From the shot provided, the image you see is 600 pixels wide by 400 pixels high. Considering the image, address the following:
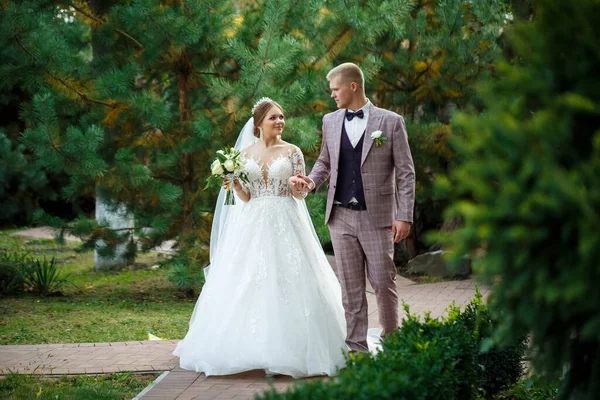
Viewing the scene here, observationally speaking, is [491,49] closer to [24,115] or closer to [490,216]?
[24,115]

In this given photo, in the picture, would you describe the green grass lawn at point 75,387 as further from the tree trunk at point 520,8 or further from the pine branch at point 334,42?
the pine branch at point 334,42

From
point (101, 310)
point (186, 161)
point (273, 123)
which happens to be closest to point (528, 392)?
point (273, 123)

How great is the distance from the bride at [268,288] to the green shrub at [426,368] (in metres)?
1.17

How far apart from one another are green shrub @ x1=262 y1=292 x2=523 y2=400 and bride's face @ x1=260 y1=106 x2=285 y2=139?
7.24ft

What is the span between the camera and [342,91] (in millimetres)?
5562

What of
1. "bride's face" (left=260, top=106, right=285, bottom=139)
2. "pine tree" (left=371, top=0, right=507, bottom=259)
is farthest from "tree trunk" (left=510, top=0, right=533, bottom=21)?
"pine tree" (left=371, top=0, right=507, bottom=259)

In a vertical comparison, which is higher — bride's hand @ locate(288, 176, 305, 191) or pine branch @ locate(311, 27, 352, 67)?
pine branch @ locate(311, 27, 352, 67)

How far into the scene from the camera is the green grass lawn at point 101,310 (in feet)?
24.9

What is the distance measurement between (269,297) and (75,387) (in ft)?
4.95

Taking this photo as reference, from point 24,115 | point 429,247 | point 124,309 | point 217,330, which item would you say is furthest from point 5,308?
point 429,247

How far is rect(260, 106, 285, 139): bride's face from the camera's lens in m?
6.16

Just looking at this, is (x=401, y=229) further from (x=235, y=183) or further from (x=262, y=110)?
(x=262, y=110)

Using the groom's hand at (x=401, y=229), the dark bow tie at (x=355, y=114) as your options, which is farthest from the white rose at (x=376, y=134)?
the groom's hand at (x=401, y=229)

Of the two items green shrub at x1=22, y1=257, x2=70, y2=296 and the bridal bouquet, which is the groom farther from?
green shrub at x1=22, y1=257, x2=70, y2=296
